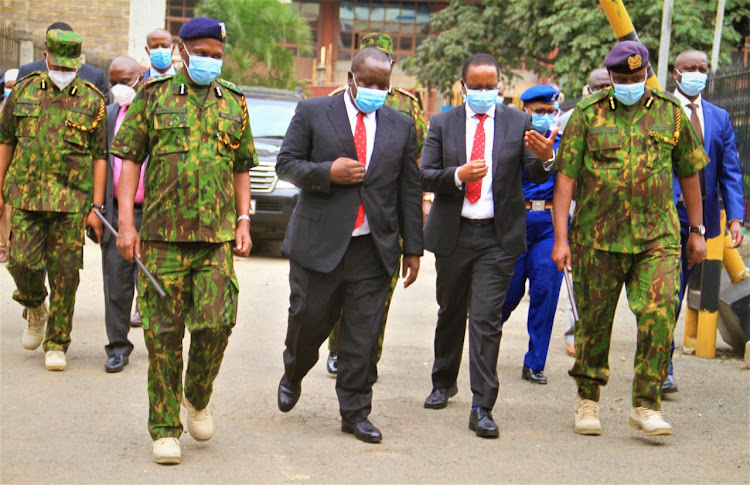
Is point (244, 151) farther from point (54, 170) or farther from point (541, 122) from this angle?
point (541, 122)

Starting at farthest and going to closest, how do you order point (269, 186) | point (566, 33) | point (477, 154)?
point (566, 33)
point (269, 186)
point (477, 154)

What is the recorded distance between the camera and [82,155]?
311 inches

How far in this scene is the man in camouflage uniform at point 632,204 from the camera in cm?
636

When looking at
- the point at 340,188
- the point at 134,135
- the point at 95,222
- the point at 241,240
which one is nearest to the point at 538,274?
the point at 340,188

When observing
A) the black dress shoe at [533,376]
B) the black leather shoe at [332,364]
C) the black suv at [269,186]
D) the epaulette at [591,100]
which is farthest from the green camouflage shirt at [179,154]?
the black suv at [269,186]

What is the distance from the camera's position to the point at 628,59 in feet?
20.7

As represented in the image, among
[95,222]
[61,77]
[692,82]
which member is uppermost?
[692,82]

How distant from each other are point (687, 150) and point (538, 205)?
6.07ft

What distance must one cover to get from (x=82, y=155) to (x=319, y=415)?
2.54 meters

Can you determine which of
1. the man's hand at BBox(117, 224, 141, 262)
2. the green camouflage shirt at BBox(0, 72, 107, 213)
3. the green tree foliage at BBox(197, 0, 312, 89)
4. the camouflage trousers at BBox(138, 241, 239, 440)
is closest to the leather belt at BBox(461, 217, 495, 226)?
the camouflage trousers at BBox(138, 241, 239, 440)

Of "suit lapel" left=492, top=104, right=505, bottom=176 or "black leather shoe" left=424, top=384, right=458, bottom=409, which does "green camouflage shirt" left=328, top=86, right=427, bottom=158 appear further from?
"black leather shoe" left=424, top=384, right=458, bottom=409

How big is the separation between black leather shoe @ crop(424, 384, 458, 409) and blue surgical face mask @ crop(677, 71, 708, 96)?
2.59 m

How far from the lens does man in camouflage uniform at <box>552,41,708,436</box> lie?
6.36 m

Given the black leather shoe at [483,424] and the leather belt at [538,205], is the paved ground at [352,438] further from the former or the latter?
the leather belt at [538,205]
